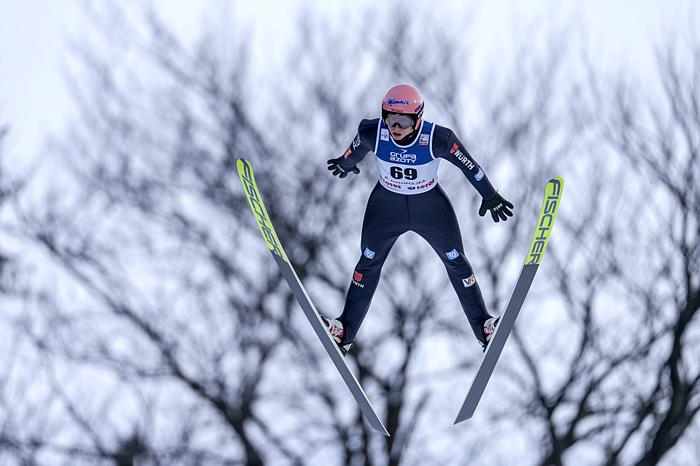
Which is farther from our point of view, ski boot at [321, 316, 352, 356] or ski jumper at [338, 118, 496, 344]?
ski boot at [321, 316, 352, 356]

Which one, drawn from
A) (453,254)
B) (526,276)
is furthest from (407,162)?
(526,276)

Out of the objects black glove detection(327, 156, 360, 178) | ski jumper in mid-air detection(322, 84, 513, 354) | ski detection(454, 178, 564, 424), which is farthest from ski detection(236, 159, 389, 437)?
ski detection(454, 178, 564, 424)

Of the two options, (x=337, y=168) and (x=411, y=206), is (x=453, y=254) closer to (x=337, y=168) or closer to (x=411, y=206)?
(x=411, y=206)

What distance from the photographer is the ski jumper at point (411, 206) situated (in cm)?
615

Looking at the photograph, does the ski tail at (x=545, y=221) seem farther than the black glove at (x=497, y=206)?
Yes

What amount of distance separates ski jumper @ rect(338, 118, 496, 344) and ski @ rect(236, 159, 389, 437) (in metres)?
0.25

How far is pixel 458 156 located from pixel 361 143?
0.67 metres

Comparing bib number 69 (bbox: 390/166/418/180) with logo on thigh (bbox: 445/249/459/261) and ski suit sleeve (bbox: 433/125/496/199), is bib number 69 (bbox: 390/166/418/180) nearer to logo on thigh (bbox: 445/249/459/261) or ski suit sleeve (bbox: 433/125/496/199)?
ski suit sleeve (bbox: 433/125/496/199)

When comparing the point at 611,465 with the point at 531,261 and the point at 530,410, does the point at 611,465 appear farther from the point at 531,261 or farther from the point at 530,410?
the point at 531,261

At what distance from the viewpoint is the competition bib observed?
20.1ft

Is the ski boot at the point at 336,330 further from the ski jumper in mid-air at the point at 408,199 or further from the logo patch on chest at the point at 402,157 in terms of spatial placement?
the logo patch on chest at the point at 402,157

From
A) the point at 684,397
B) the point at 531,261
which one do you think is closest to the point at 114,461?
the point at 684,397

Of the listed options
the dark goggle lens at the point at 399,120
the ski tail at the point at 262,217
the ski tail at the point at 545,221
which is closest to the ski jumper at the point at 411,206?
the dark goggle lens at the point at 399,120

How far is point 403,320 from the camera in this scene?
17.7m
